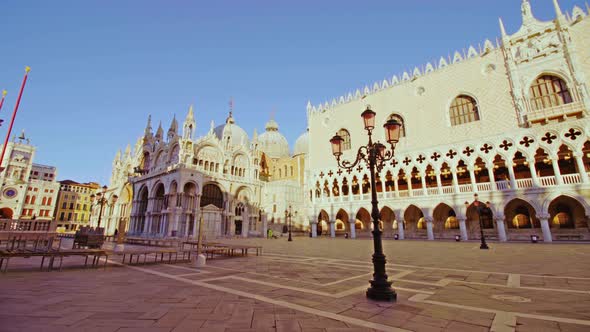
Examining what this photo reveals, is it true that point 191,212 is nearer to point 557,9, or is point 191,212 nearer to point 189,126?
point 189,126

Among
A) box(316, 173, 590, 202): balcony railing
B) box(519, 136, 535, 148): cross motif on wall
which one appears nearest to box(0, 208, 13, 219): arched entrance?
box(316, 173, 590, 202): balcony railing

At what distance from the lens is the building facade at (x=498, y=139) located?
768 inches

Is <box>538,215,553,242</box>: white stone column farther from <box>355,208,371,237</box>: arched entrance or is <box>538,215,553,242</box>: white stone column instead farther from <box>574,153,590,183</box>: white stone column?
<box>355,208,371,237</box>: arched entrance

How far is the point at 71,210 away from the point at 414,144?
7542 centimetres

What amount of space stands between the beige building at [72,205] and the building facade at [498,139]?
64.8 metres

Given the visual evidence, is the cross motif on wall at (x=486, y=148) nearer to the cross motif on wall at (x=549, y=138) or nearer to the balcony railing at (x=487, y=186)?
the balcony railing at (x=487, y=186)

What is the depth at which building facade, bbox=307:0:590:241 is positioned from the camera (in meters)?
19.5

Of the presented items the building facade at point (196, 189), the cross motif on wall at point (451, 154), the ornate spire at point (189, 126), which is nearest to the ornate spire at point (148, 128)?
the building facade at point (196, 189)

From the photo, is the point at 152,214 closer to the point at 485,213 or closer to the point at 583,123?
the point at 485,213

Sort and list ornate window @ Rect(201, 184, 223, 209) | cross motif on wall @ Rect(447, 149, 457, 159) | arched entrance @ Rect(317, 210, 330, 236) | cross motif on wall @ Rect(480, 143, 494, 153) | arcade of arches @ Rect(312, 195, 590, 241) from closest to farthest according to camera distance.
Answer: arcade of arches @ Rect(312, 195, 590, 241), cross motif on wall @ Rect(480, 143, 494, 153), cross motif on wall @ Rect(447, 149, 457, 159), ornate window @ Rect(201, 184, 223, 209), arched entrance @ Rect(317, 210, 330, 236)

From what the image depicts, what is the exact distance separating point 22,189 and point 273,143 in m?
50.2

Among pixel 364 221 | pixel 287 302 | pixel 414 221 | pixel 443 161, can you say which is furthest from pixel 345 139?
pixel 287 302

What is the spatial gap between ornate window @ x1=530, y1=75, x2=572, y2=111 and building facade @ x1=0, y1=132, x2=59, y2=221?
76.0 meters

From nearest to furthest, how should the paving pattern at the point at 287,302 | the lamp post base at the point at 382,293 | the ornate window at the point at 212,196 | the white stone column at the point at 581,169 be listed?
the paving pattern at the point at 287,302, the lamp post base at the point at 382,293, the white stone column at the point at 581,169, the ornate window at the point at 212,196
